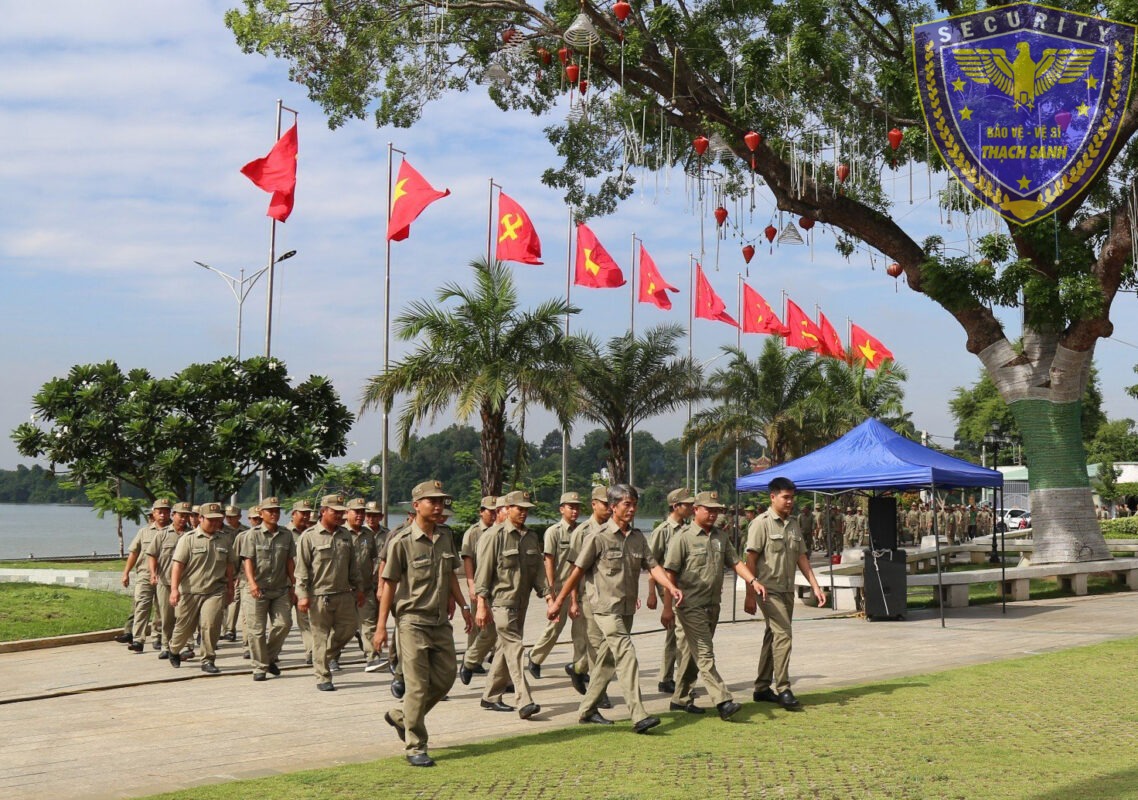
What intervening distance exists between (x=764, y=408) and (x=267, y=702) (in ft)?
101

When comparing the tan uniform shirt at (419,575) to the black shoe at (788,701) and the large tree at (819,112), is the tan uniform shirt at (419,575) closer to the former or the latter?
the black shoe at (788,701)

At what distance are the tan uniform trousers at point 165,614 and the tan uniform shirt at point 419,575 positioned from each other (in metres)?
6.37

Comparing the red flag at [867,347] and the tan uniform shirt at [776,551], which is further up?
the red flag at [867,347]

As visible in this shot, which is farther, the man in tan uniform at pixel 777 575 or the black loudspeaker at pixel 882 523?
the black loudspeaker at pixel 882 523

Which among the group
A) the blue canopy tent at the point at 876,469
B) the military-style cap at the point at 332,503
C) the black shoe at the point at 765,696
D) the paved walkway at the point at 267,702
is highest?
the blue canopy tent at the point at 876,469

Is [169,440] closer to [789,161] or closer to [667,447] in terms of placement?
[789,161]

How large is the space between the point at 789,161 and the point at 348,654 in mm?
12913

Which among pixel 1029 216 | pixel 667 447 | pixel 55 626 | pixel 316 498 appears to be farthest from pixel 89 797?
pixel 667 447

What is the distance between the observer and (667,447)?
99.3 meters

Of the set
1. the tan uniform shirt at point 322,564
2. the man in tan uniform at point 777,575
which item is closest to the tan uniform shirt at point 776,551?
the man in tan uniform at point 777,575

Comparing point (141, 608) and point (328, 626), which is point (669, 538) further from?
point (141, 608)

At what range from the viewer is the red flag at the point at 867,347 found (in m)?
43.6

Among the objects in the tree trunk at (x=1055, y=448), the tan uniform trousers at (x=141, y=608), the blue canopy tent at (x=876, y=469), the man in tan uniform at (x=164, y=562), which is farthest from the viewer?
the tree trunk at (x=1055, y=448)

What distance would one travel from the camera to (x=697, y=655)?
31.2 ft
